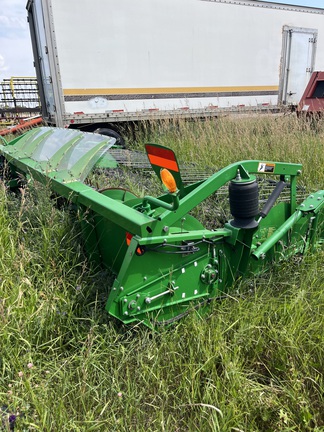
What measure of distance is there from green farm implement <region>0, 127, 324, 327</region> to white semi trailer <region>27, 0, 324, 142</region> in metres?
4.62

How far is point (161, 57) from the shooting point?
25.2 ft

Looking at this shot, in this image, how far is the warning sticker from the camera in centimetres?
230

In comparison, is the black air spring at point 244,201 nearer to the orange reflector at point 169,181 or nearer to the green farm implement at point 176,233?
the green farm implement at point 176,233

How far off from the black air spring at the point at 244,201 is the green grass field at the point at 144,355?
435mm

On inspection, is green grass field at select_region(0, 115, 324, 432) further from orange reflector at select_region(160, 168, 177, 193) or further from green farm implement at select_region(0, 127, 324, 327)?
orange reflector at select_region(160, 168, 177, 193)

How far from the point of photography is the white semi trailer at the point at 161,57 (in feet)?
22.4

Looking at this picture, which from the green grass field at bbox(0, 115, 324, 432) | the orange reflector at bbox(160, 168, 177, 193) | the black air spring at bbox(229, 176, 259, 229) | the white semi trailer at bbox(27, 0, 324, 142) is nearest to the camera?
the green grass field at bbox(0, 115, 324, 432)

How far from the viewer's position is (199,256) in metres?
2.12

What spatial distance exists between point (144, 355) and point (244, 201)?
1.02m

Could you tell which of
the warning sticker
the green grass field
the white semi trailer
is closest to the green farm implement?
the warning sticker

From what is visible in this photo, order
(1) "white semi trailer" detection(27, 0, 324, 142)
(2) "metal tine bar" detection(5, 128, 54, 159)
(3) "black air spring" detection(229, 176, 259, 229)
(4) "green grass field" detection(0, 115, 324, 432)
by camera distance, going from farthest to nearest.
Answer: (1) "white semi trailer" detection(27, 0, 324, 142) < (2) "metal tine bar" detection(5, 128, 54, 159) < (3) "black air spring" detection(229, 176, 259, 229) < (4) "green grass field" detection(0, 115, 324, 432)

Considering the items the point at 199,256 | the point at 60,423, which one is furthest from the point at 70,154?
the point at 60,423

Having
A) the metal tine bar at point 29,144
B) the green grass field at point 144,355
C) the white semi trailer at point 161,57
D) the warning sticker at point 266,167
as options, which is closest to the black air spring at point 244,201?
the warning sticker at point 266,167

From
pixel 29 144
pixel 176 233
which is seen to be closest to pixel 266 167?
pixel 176 233
